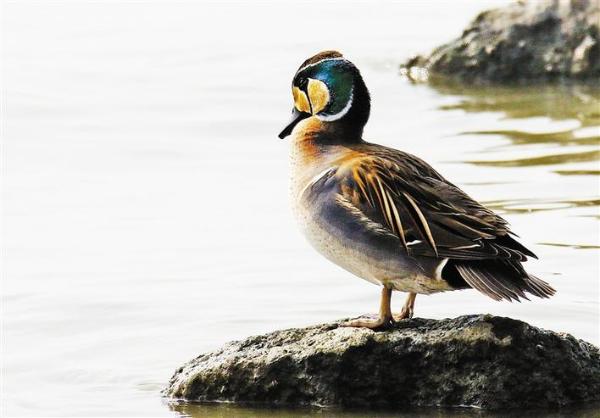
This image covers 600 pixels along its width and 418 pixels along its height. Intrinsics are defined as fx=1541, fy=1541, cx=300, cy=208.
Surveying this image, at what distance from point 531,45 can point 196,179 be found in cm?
596

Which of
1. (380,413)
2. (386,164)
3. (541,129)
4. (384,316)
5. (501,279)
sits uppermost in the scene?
(386,164)

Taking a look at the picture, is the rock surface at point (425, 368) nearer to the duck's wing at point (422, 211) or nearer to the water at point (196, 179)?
the water at point (196, 179)

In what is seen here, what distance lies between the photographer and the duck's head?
8.03 m

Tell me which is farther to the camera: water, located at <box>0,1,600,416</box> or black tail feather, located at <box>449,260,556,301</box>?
water, located at <box>0,1,600,416</box>

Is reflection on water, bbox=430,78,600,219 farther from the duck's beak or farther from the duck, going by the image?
the duck

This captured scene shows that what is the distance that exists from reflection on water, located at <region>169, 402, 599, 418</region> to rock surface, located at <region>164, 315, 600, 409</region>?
0.16 ft

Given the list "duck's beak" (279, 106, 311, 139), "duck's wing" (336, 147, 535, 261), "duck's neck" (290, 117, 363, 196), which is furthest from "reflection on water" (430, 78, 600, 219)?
"duck's wing" (336, 147, 535, 261)

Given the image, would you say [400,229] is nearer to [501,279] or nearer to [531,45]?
[501,279]

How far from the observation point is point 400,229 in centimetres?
741

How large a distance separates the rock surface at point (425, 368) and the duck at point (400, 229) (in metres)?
0.18

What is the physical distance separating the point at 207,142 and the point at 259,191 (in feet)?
6.74

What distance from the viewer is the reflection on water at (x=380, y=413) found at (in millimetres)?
7496

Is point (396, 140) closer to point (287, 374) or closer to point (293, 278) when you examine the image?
point (293, 278)

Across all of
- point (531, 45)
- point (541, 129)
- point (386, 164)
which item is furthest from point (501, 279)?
point (531, 45)
